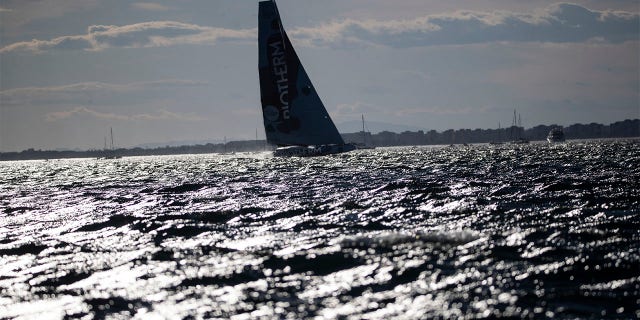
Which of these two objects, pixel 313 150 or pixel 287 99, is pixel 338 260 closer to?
pixel 287 99

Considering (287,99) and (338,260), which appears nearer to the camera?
(338,260)

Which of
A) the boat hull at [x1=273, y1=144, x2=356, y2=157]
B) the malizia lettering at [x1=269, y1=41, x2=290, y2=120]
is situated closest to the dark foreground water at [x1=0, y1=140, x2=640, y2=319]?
the malizia lettering at [x1=269, y1=41, x2=290, y2=120]

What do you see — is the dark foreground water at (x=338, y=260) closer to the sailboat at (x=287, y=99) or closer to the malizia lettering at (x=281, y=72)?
the malizia lettering at (x=281, y=72)

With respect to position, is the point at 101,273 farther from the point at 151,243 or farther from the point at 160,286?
the point at 151,243

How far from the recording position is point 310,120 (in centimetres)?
7144

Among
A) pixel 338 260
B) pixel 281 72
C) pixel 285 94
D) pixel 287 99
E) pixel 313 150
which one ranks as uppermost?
pixel 281 72

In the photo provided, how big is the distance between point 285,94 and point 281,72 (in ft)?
6.85

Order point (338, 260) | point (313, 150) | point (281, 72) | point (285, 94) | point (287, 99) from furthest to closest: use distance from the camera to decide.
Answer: point (313, 150), point (287, 99), point (285, 94), point (281, 72), point (338, 260)

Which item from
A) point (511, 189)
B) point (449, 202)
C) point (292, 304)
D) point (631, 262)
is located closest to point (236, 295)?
point (292, 304)

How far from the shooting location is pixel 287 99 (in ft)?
231

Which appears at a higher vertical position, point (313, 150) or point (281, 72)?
point (281, 72)

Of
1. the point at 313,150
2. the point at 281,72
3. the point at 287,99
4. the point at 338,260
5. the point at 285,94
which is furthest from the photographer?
the point at 313,150

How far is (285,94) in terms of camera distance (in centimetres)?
7012

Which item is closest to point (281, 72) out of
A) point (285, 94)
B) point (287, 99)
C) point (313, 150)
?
point (285, 94)
